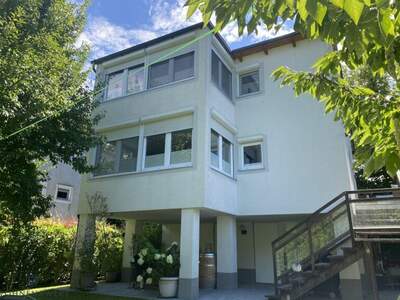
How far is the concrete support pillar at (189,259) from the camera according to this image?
1089 centimetres

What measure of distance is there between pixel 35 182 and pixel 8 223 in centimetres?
283

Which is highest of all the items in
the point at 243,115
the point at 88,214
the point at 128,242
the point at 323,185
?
the point at 243,115

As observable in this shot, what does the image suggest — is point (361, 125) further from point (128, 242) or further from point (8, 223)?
point (128, 242)

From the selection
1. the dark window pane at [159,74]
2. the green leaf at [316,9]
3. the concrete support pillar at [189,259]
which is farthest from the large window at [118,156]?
the green leaf at [316,9]

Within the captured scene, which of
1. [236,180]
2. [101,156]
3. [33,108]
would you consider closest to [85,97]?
[33,108]

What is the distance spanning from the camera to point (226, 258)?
13102 mm

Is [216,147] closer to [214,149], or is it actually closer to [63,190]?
[214,149]

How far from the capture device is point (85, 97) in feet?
38.0

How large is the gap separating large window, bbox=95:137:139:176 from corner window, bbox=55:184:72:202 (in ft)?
31.0

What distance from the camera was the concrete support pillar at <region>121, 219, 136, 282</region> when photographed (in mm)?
15766

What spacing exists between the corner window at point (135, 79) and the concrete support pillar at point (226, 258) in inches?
271

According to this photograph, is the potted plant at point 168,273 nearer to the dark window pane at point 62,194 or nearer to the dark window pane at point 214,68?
the dark window pane at point 214,68

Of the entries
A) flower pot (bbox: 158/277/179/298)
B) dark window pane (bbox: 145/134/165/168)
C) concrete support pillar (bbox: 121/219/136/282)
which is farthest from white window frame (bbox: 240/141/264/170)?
concrete support pillar (bbox: 121/219/136/282)

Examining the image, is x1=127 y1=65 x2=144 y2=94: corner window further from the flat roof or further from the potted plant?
the potted plant
